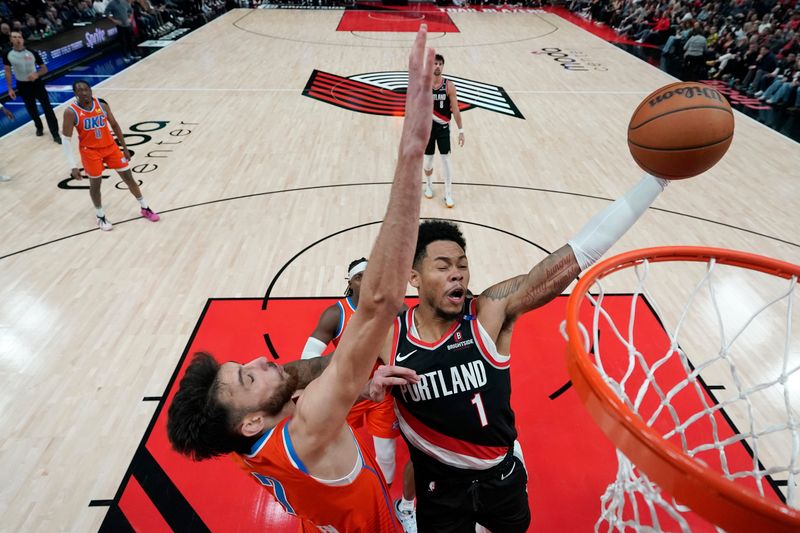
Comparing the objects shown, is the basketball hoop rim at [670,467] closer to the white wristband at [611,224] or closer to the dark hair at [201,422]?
the white wristband at [611,224]

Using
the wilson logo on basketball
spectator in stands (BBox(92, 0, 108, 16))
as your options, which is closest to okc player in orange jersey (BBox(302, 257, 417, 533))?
the wilson logo on basketball

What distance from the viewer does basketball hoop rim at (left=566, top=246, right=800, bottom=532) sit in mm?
1174

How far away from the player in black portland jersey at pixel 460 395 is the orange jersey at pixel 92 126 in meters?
4.66

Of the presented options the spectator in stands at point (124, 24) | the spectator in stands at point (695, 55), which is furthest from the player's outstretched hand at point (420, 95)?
the spectator in stands at point (124, 24)

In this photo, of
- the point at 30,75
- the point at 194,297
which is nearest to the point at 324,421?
the point at 194,297

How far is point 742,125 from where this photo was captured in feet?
30.0

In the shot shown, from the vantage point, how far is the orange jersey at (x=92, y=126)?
17.2ft

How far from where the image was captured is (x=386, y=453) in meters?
2.96

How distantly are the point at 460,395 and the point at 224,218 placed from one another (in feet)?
15.2

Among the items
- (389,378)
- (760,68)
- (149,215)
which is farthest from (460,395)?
(760,68)

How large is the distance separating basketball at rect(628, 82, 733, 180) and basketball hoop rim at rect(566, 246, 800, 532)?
0.75m

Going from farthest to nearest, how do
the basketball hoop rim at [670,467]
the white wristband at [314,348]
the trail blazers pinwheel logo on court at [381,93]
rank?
the trail blazers pinwheel logo on court at [381,93]
the white wristband at [314,348]
the basketball hoop rim at [670,467]

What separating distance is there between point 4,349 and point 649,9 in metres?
19.4

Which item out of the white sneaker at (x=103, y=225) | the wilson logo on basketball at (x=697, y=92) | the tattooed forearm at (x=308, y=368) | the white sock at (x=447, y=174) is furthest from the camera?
the white sock at (x=447, y=174)
